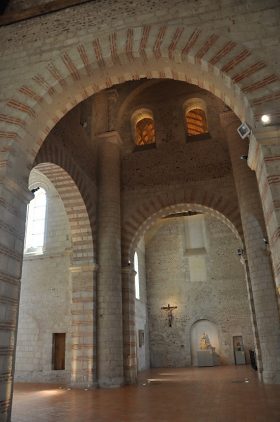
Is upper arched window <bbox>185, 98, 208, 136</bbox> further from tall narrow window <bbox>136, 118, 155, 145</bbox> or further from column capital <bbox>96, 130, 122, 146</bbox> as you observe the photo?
column capital <bbox>96, 130, 122, 146</bbox>

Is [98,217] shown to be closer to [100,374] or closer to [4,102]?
[100,374]

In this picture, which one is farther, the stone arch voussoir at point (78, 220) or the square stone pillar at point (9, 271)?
the stone arch voussoir at point (78, 220)

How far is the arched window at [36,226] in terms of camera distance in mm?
13219

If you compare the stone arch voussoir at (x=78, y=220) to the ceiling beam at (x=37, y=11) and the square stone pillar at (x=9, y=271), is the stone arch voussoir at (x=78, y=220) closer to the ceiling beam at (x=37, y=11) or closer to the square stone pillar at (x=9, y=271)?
the ceiling beam at (x=37, y=11)

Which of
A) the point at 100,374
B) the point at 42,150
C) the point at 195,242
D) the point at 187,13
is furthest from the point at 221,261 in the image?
the point at 187,13

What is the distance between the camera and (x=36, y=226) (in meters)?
13.4

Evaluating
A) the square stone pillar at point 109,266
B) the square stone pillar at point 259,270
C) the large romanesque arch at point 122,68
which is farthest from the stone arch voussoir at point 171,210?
the large romanesque arch at point 122,68

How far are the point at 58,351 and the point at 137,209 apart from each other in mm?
5556

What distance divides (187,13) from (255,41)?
1.26 meters

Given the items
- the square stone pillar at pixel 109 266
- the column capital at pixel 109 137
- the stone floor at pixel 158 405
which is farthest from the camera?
the column capital at pixel 109 137

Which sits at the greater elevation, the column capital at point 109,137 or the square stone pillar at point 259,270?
the column capital at point 109,137

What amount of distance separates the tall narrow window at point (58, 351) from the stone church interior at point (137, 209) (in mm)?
78

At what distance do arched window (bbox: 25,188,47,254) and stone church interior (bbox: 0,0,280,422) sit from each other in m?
0.05

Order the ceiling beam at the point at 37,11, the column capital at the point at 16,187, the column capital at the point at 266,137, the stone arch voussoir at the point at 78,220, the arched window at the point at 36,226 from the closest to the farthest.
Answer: the column capital at the point at 266,137 → the column capital at the point at 16,187 → the ceiling beam at the point at 37,11 → the stone arch voussoir at the point at 78,220 → the arched window at the point at 36,226
